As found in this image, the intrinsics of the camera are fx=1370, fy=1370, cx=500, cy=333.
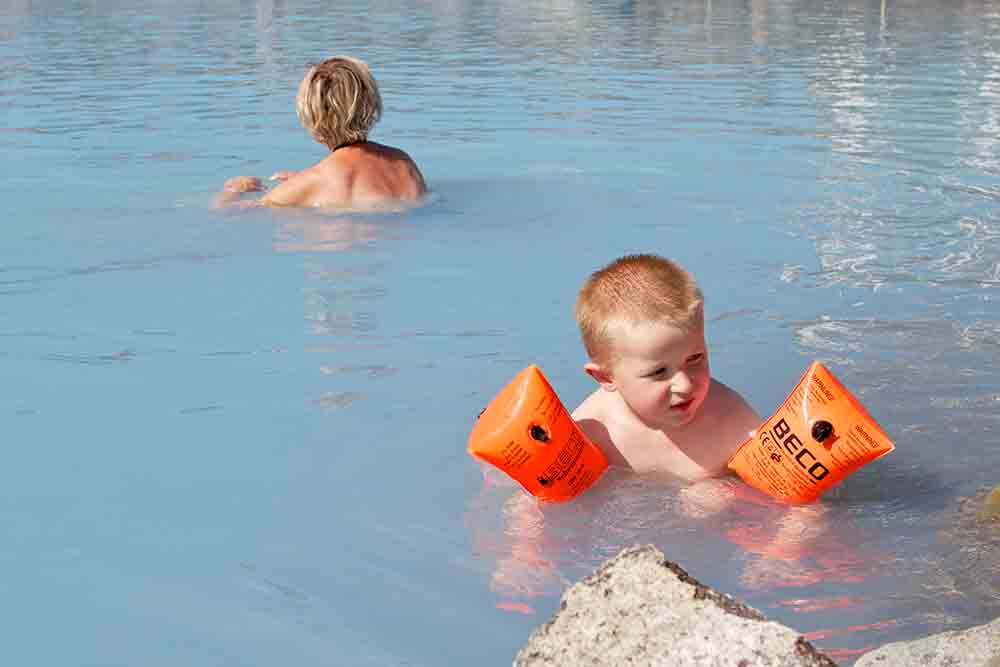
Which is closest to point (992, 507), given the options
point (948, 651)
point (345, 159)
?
point (948, 651)

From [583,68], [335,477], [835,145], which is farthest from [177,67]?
[335,477]

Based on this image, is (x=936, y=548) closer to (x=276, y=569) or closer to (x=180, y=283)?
(x=276, y=569)

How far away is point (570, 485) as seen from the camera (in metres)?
3.60

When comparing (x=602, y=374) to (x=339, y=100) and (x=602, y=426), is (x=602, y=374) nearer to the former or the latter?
(x=602, y=426)

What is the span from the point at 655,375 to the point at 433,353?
1625 mm

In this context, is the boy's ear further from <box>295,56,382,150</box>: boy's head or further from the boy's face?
<box>295,56,382,150</box>: boy's head

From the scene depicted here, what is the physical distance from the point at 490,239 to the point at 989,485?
11.2ft

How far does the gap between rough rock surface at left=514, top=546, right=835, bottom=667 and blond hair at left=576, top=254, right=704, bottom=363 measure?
1234 millimetres

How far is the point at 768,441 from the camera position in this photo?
3.57 metres

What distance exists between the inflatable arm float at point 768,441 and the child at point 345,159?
3.78 meters

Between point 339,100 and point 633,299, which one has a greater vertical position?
point 339,100

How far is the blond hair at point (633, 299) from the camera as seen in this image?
3338mm

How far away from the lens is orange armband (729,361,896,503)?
3.47 m

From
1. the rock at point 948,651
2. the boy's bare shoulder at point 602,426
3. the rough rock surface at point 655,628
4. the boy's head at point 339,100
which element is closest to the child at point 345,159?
the boy's head at point 339,100
